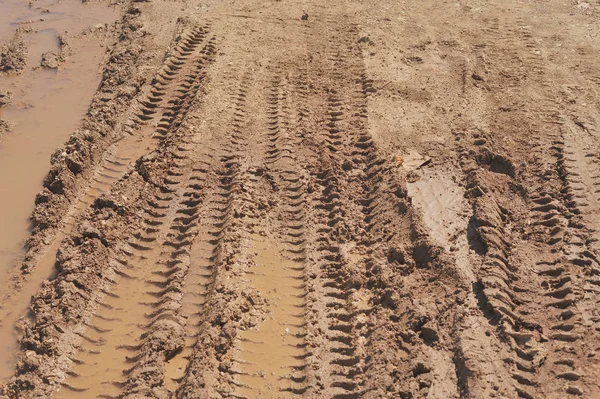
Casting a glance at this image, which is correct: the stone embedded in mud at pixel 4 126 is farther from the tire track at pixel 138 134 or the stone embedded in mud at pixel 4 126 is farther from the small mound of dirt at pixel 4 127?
the tire track at pixel 138 134

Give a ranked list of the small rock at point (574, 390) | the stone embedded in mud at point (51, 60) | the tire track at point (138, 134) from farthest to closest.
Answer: the stone embedded in mud at point (51, 60) < the tire track at point (138, 134) < the small rock at point (574, 390)

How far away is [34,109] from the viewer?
25.1 feet

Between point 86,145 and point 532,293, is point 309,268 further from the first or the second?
point 86,145

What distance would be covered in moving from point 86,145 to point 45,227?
126 cm

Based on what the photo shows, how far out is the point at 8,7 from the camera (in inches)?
413

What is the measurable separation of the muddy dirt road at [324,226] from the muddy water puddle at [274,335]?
0.02 m

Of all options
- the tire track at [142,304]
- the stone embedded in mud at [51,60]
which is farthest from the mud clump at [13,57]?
the tire track at [142,304]

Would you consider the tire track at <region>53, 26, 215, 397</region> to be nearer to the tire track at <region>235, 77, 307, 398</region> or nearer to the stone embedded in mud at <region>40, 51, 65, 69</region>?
the tire track at <region>235, 77, 307, 398</region>

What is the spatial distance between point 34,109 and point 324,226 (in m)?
4.83

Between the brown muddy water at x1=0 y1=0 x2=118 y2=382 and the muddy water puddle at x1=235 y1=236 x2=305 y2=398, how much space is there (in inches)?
79.6

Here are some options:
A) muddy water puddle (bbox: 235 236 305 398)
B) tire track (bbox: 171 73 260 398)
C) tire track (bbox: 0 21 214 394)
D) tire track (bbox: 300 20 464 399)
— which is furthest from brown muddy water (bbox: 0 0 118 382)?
tire track (bbox: 300 20 464 399)

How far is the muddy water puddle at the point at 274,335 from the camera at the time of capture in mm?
4129

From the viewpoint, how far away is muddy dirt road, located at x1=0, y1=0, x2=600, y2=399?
4191 millimetres

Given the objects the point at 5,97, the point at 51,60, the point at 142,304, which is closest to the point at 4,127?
the point at 5,97
